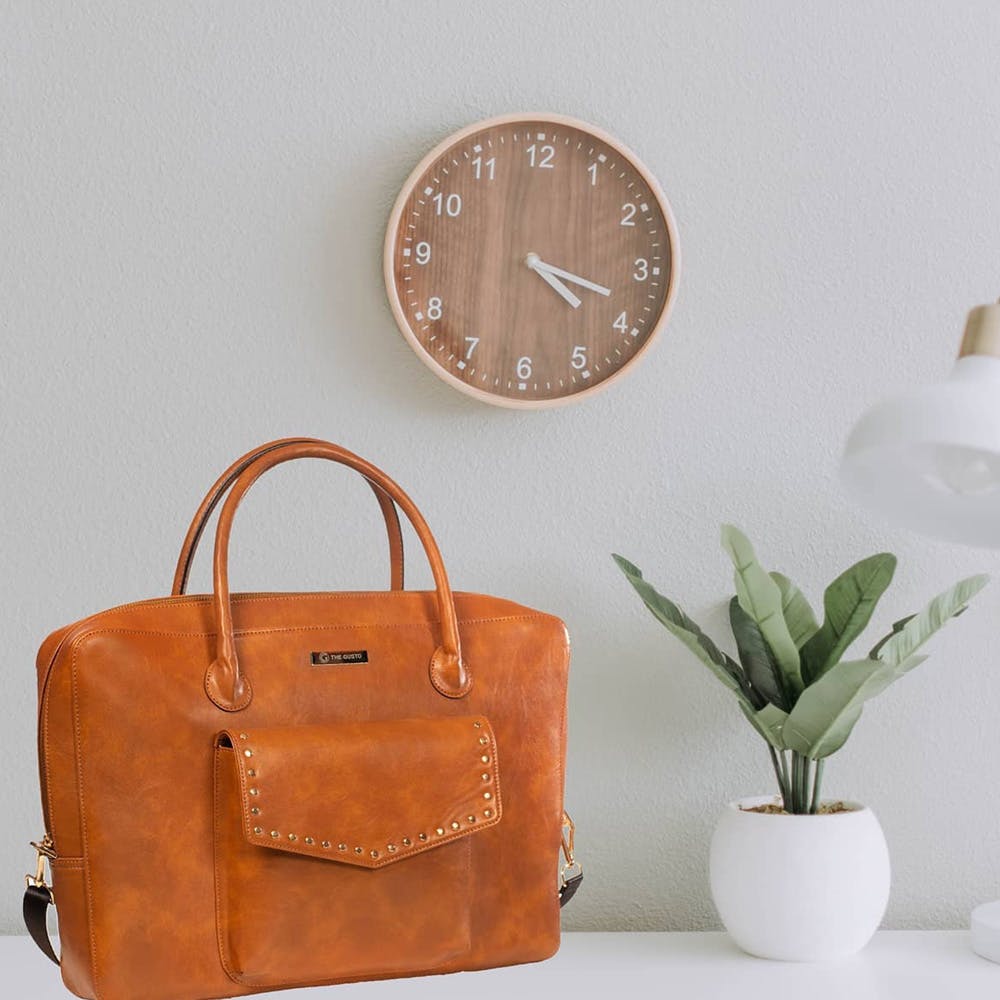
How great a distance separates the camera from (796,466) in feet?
4.53

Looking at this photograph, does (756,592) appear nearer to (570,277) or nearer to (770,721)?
(770,721)

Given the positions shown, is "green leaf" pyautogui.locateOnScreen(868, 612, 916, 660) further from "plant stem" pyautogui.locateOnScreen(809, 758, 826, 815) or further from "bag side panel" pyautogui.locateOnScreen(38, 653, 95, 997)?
"bag side panel" pyautogui.locateOnScreen(38, 653, 95, 997)

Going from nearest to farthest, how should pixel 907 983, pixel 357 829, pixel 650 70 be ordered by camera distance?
pixel 357 829, pixel 907 983, pixel 650 70

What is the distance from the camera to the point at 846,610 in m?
1.25

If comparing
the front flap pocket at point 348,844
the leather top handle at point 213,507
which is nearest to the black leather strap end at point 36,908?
the front flap pocket at point 348,844

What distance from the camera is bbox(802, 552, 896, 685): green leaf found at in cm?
125

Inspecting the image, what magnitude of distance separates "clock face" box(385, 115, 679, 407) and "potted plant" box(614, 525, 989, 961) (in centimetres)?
25

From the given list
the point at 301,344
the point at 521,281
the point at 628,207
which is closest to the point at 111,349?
the point at 301,344

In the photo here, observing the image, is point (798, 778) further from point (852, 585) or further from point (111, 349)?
point (111, 349)

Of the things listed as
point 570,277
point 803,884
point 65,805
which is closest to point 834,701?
point 803,884

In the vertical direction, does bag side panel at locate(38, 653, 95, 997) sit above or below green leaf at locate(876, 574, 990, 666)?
below

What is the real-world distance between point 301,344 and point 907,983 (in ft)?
2.93

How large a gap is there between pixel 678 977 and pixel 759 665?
0.32 meters

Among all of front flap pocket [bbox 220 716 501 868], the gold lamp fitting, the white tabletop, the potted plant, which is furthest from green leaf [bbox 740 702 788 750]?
the gold lamp fitting
